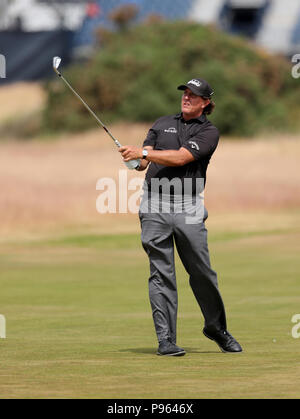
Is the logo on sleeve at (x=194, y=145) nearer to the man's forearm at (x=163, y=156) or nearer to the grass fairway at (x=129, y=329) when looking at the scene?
the man's forearm at (x=163, y=156)

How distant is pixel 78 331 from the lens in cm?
1130

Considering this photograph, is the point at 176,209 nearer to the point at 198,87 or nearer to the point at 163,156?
the point at 163,156

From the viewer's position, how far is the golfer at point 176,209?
9.10 metres

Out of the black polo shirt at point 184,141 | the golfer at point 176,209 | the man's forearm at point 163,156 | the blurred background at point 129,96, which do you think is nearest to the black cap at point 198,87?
the golfer at point 176,209

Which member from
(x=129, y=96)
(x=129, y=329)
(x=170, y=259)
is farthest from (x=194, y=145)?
(x=129, y=96)

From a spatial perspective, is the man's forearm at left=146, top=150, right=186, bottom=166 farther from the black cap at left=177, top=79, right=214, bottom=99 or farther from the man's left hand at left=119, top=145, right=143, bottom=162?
the black cap at left=177, top=79, right=214, bottom=99

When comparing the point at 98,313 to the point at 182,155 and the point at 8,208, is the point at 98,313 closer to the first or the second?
the point at 182,155

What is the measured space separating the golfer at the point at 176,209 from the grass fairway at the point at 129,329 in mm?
491

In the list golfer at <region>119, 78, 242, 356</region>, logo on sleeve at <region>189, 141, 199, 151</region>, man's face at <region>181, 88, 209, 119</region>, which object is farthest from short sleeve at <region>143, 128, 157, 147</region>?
logo on sleeve at <region>189, 141, 199, 151</region>

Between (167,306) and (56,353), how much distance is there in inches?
38.0

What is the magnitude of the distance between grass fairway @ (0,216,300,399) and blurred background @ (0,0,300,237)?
9.34 meters

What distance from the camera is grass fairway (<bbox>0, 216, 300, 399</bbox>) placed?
7.52m

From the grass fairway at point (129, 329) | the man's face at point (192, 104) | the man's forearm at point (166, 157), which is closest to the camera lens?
the grass fairway at point (129, 329)
